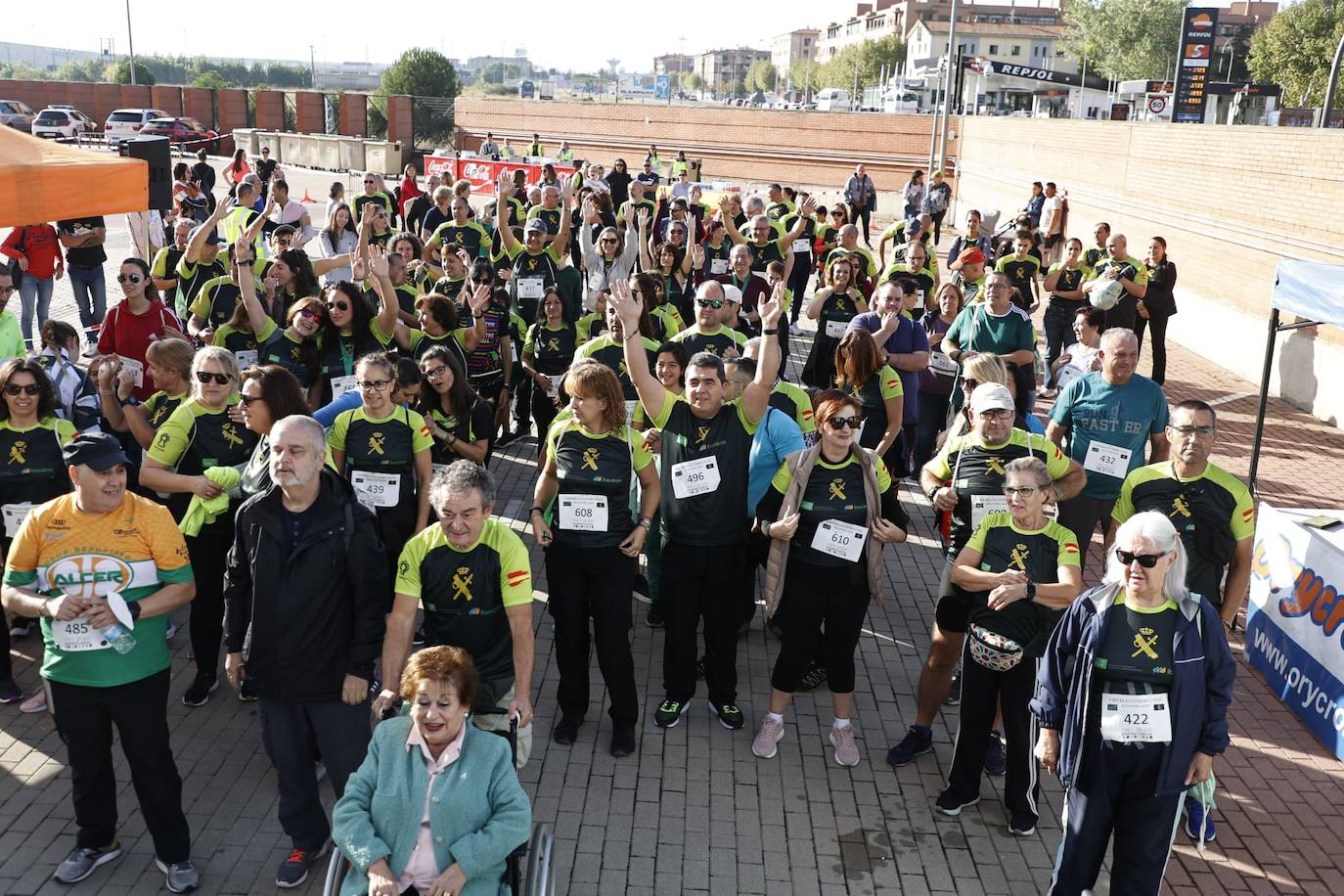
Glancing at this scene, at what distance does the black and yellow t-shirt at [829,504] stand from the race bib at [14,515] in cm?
378

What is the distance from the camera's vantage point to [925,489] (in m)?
5.71

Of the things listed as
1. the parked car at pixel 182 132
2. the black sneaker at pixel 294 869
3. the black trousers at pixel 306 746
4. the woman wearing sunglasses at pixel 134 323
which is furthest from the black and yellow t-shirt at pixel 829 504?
the parked car at pixel 182 132

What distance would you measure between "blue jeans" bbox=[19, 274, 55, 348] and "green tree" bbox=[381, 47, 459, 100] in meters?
47.8

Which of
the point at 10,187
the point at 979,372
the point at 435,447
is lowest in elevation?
the point at 435,447

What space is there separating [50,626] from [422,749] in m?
1.68

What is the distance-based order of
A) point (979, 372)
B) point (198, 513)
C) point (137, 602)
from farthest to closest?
point (979, 372) → point (198, 513) → point (137, 602)

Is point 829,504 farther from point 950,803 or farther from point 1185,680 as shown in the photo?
point 1185,680

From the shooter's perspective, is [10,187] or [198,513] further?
[10,187]

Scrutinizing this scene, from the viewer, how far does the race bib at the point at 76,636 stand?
13.6 ft

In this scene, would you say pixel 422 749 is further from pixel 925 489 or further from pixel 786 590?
pixel 925 489

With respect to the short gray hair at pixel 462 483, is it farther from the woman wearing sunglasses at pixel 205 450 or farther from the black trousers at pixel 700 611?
the woman wearing sunglasses at pixel 205 450

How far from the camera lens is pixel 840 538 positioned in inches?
207

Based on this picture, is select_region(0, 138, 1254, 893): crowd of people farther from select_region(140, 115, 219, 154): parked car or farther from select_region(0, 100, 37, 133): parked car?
select_region(0, 100, 37, 133): parked car

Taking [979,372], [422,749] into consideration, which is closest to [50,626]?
[422,749]
